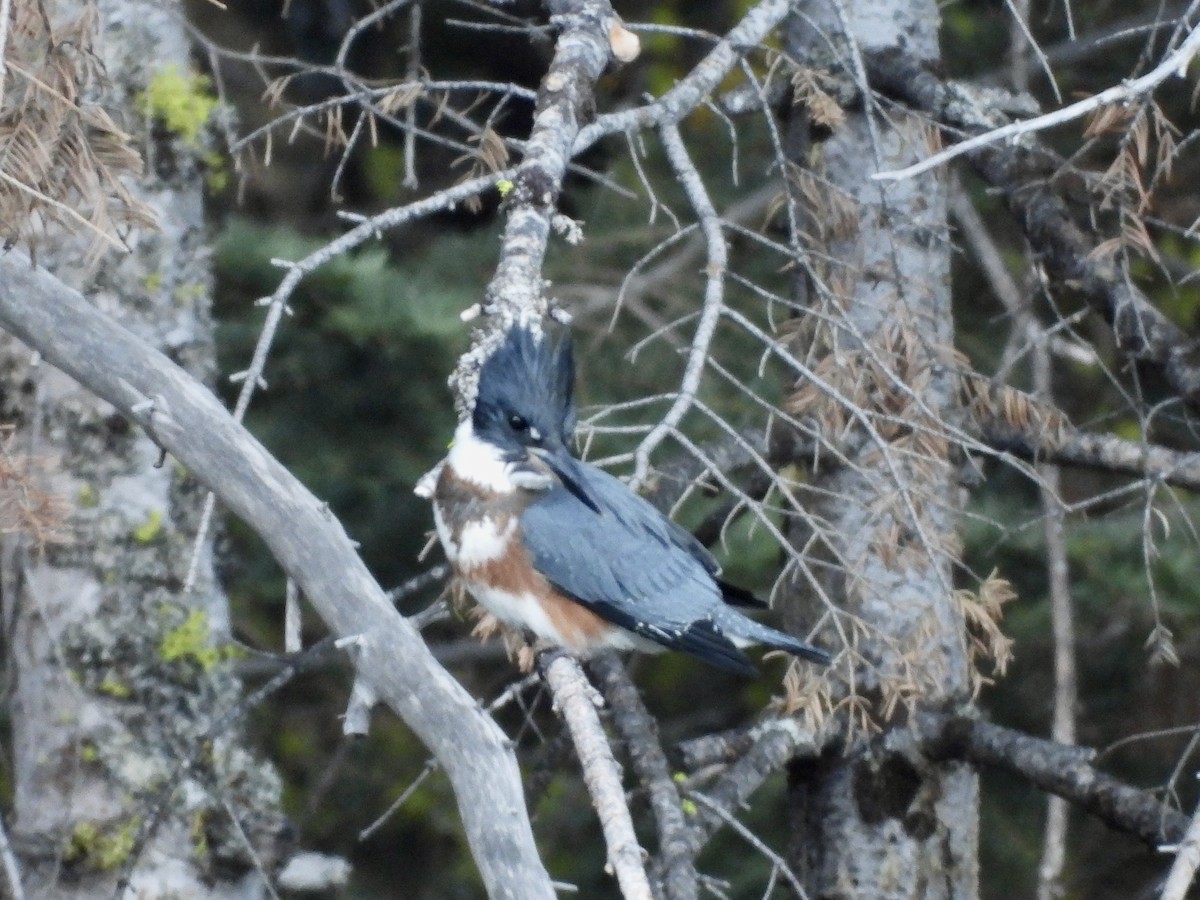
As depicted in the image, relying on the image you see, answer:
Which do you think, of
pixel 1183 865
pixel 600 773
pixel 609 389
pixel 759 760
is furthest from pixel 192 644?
pixel 1183 865

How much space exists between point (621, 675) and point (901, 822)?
0.62m

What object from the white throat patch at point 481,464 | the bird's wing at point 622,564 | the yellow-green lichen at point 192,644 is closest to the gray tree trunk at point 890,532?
the bird's wing at point 622,564

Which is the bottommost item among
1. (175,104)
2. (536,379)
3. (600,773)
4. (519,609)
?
(519,609)

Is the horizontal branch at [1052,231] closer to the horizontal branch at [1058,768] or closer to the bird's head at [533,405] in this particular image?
the horizontal branch at [1058,768]

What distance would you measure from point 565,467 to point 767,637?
46 centimetres

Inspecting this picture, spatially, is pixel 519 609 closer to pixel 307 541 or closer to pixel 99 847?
pixel 307 541

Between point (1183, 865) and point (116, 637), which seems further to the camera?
point (116, 637)

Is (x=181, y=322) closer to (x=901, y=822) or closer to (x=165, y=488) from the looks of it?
(x=165, y=488)

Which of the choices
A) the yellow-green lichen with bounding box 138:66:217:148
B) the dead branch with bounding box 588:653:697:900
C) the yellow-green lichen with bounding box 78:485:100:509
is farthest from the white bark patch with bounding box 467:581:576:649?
the yellow-green lichen with bounding box 138:66:217:148

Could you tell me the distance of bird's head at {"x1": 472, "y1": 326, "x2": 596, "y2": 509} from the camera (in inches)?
91.9

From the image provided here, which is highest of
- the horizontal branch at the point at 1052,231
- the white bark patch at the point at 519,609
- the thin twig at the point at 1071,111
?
the thin twig at the point at 1071,111

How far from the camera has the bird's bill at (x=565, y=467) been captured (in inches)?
91.5

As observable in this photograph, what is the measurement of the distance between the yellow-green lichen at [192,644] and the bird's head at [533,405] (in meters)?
0.80

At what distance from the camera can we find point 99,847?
9.25 ft
